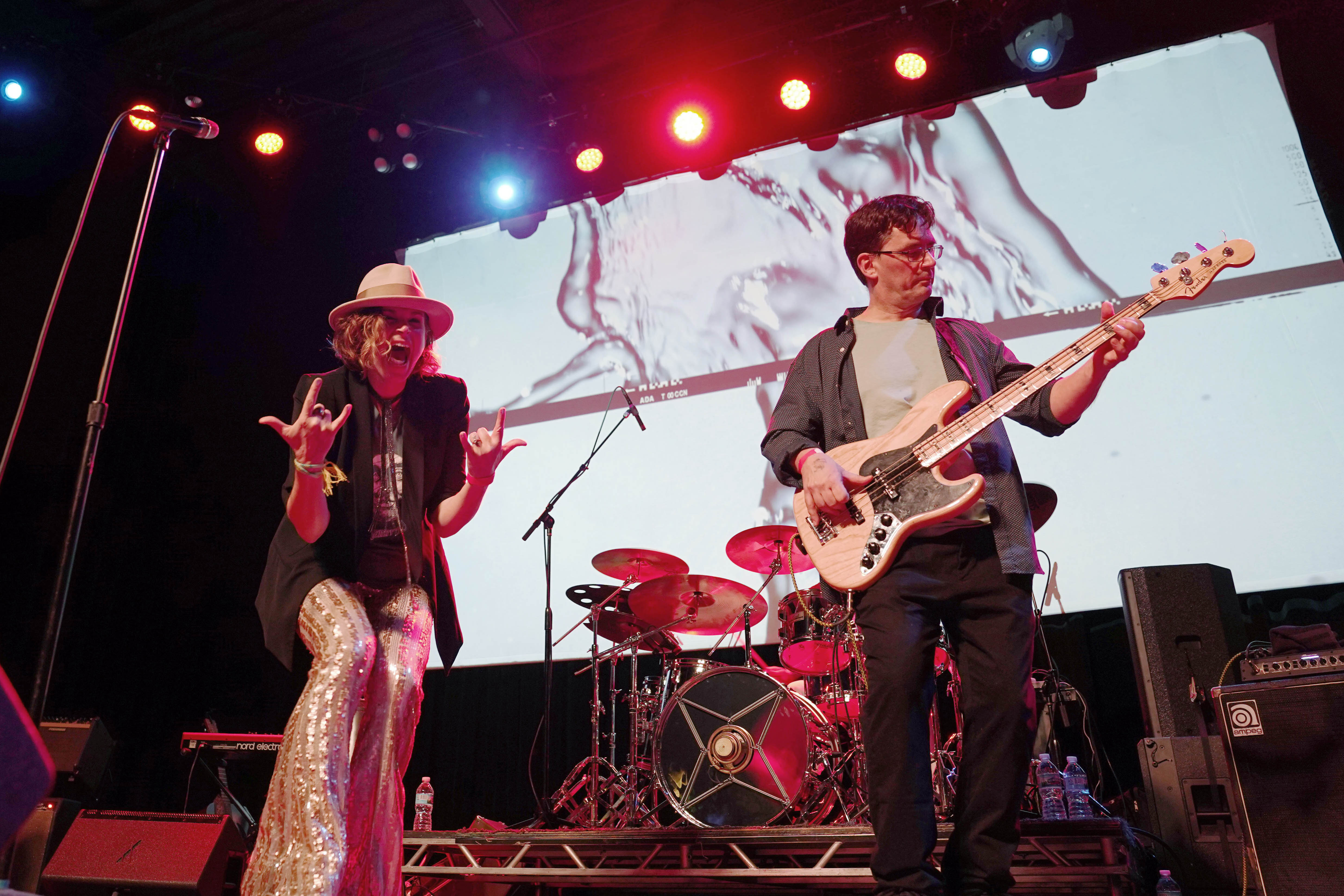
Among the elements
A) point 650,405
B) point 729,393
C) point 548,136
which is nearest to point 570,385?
→ point 650,405

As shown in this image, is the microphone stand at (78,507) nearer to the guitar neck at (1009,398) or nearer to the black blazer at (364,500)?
the black blazer at (364,500)

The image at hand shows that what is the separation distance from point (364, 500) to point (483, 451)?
1.13 feet

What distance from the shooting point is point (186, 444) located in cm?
632

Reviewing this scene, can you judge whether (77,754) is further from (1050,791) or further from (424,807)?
(1050,791)

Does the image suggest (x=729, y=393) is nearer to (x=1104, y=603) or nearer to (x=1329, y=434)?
(x=1104, y=603)

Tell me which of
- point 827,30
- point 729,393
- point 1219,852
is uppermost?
point 827,30

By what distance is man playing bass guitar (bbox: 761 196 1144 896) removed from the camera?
214 centimetres

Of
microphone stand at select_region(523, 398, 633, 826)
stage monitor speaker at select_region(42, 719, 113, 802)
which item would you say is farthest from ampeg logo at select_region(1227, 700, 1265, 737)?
stage monitor speaker at select_region(42, 719, 113, 802)

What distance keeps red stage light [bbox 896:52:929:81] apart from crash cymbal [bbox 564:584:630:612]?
3674 mm

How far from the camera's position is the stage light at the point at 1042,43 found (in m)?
5.46

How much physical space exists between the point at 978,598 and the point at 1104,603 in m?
2.91

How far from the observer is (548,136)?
679 cm

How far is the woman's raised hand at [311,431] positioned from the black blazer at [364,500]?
0.16 ft

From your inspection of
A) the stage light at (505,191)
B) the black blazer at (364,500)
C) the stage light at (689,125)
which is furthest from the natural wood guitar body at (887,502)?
the stage light at (505,191)
